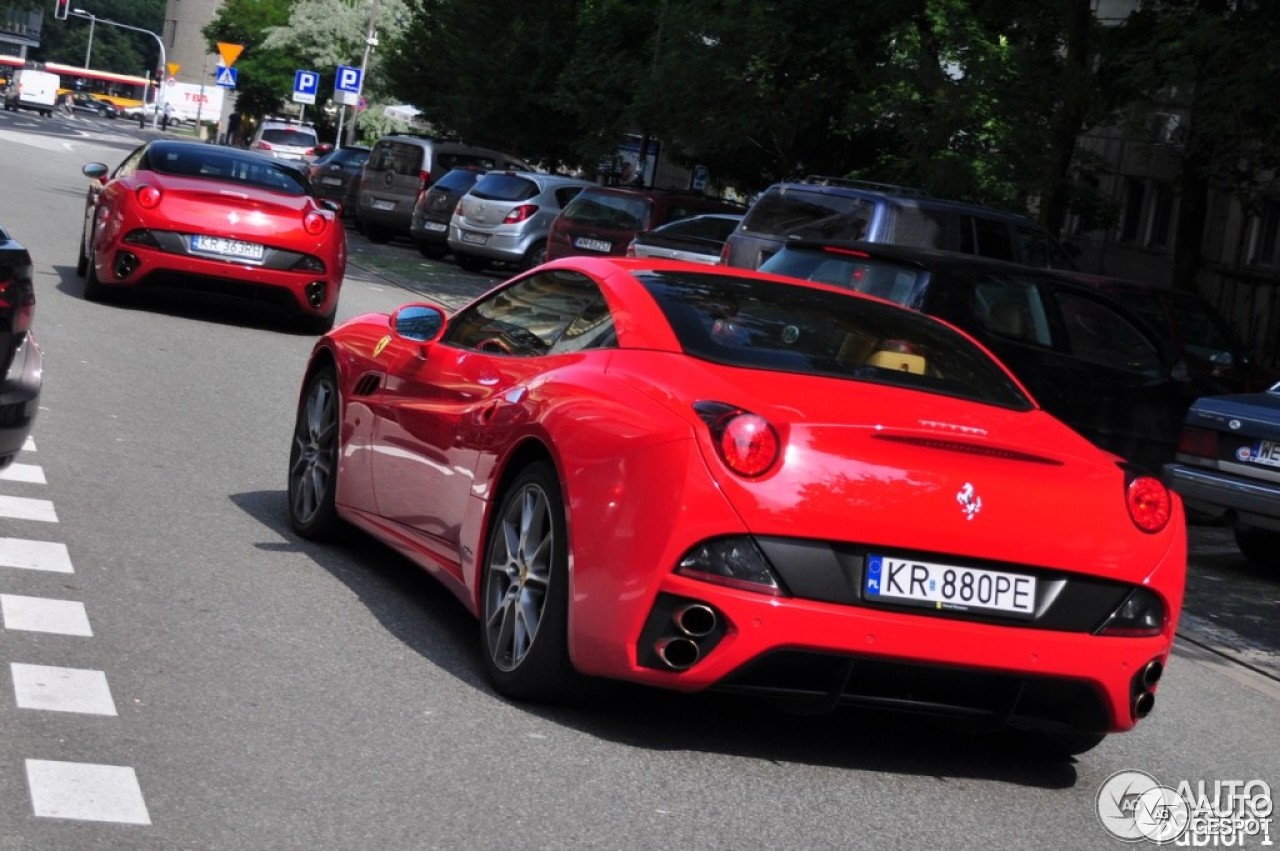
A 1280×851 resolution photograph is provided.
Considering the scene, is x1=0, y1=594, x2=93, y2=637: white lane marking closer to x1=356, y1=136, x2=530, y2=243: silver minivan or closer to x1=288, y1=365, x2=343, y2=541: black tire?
x1=288, y1=365, x2=343, y2=541: black tire

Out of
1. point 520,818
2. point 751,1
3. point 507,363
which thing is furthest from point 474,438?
point 751,1

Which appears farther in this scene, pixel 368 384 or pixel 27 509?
pixel 27 509

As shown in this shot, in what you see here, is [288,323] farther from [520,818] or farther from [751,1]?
[751,1]

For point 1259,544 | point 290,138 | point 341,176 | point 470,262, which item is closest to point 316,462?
point 1259,544

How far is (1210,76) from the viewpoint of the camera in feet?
69.4

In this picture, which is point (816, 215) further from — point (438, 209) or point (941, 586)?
point (438, 209)

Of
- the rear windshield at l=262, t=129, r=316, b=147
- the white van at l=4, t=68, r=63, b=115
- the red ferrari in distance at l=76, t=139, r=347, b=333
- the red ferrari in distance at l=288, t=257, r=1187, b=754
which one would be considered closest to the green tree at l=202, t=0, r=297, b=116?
the white van at l=4, t=68, r=63, b=115

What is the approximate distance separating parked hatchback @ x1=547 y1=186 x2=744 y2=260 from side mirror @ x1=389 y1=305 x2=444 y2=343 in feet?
70.3

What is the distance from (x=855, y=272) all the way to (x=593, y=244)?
54.0 feet

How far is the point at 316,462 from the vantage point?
8.68m

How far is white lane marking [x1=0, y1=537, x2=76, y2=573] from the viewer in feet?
24.7

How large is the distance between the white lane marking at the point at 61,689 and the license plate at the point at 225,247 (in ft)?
37.5

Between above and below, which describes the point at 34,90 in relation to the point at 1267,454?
below

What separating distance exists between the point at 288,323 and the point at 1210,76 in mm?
9105
